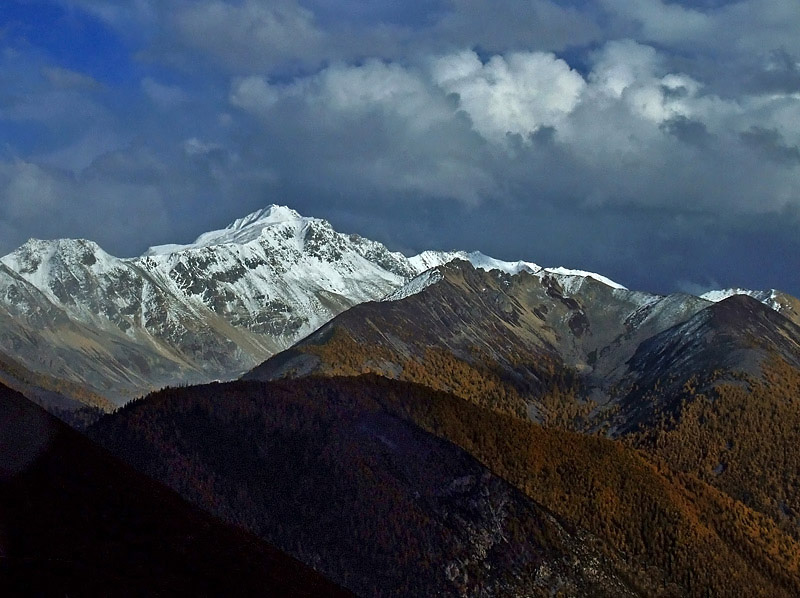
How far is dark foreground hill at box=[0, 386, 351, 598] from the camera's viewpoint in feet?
375

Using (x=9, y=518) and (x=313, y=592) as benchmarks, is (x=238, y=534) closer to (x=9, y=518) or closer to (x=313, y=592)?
(x=313, y=592)

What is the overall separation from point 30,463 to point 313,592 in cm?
3870

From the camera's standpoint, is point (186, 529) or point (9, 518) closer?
point (9, 518)

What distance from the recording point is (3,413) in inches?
6176

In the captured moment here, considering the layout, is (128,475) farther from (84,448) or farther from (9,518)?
(9,518)

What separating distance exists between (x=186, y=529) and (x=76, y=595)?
147 feet

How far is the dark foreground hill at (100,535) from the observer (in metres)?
114

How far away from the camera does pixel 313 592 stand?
501ft

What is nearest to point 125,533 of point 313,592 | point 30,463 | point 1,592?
point 30,463

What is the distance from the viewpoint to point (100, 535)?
132 metres

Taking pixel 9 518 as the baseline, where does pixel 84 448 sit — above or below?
above

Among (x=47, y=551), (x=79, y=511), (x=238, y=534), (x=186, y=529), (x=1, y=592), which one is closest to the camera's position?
(x=1, y=592)

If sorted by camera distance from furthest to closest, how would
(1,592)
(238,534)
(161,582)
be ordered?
(238,534) → (161,582) → (1,592)

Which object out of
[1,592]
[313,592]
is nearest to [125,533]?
[313,592]
